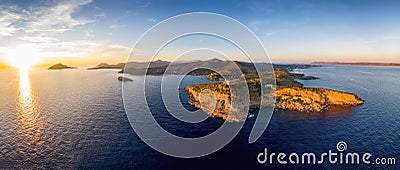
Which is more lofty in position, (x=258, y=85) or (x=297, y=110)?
(x=258, y=85)

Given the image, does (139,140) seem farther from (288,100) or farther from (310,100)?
(310,100)

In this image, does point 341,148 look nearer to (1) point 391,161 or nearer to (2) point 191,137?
(1) point 391,161

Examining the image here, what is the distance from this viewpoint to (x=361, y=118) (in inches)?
2559

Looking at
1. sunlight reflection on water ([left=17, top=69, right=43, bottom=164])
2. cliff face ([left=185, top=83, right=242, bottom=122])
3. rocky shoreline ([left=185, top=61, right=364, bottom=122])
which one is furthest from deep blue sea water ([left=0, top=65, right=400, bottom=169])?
rocky shoreline ([left=185, top=61, right=364, bottom=122])

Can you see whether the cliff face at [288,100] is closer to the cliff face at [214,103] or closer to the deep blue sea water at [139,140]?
the cliff face at [214,103]

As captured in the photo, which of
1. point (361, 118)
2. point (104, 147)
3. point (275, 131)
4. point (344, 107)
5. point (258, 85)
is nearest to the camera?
point (104, 147)

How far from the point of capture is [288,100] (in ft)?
253

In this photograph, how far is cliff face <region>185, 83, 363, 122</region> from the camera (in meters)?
72.0

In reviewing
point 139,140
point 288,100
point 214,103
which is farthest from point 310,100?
point 139,140

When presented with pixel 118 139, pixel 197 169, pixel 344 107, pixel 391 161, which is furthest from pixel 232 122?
pixel 344 107

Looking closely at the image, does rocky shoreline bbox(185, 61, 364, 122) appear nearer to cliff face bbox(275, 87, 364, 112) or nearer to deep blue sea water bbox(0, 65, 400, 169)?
cliff face bbox(275, 87, 364, 112)

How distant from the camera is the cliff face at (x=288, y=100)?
72000 millimetres

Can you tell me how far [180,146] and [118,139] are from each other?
13228 millimetres

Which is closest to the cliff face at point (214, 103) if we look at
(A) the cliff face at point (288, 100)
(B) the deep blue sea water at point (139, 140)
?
(A) the cliff face at point (288, 100)
